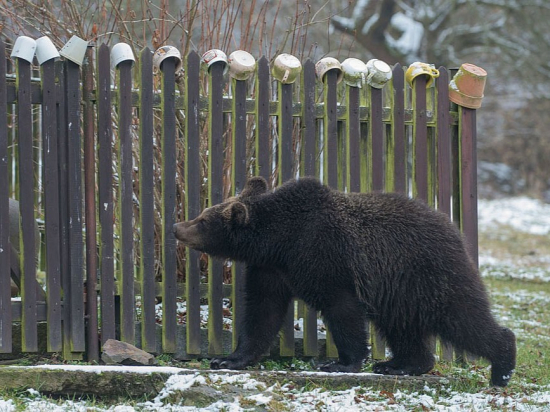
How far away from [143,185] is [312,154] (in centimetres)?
139

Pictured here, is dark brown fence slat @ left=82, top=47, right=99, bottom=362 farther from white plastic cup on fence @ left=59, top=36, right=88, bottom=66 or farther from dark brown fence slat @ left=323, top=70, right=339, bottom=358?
dark brown fence slat @ left=323, top=70, right=339, bottom=358

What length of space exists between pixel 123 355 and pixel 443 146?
3.15 m

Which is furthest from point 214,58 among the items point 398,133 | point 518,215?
point 518,215

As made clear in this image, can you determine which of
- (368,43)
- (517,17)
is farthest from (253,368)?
(517,17)

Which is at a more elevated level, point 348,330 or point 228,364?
point 348,330

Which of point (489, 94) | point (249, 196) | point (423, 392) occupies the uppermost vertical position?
point (489, 94)

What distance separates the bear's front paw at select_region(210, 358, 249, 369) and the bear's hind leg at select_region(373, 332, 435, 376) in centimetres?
102

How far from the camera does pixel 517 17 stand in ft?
72.9

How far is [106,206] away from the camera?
6.16 meters

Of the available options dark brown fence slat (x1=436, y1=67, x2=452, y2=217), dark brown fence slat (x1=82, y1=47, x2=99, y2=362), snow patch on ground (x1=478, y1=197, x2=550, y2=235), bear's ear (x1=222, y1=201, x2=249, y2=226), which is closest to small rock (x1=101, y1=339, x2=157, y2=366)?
dark brown fence slat (x1=82, y1=47, x2=99, y2=362)

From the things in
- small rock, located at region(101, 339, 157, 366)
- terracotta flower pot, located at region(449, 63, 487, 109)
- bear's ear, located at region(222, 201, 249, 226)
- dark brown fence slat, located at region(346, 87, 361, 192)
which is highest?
terracotta flower pot, located at region(449, 63, 487, 109)

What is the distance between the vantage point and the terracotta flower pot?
266 inches

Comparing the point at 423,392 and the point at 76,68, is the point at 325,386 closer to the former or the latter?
the point at 423,392

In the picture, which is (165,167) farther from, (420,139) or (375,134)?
(420,139)
